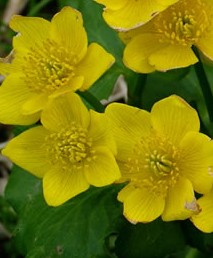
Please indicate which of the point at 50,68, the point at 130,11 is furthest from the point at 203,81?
the point at 50,68

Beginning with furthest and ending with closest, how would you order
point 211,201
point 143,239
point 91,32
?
point 91,32 → point 143,239 → point 211,201

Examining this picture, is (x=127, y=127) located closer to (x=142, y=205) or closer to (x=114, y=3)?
(x=142, y=205)

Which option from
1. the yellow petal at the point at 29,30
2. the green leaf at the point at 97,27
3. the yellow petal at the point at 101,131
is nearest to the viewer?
the yellow petal at the point at 101,131

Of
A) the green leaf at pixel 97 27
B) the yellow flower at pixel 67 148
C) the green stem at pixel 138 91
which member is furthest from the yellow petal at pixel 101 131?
the green leaf at pixel 97 27

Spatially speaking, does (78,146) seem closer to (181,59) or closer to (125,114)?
(125,114)

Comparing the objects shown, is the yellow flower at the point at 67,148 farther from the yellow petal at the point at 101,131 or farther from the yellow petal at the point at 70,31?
the yellow petal at the point at 70,31

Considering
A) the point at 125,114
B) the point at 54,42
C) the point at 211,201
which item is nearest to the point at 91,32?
the point at 54,42
